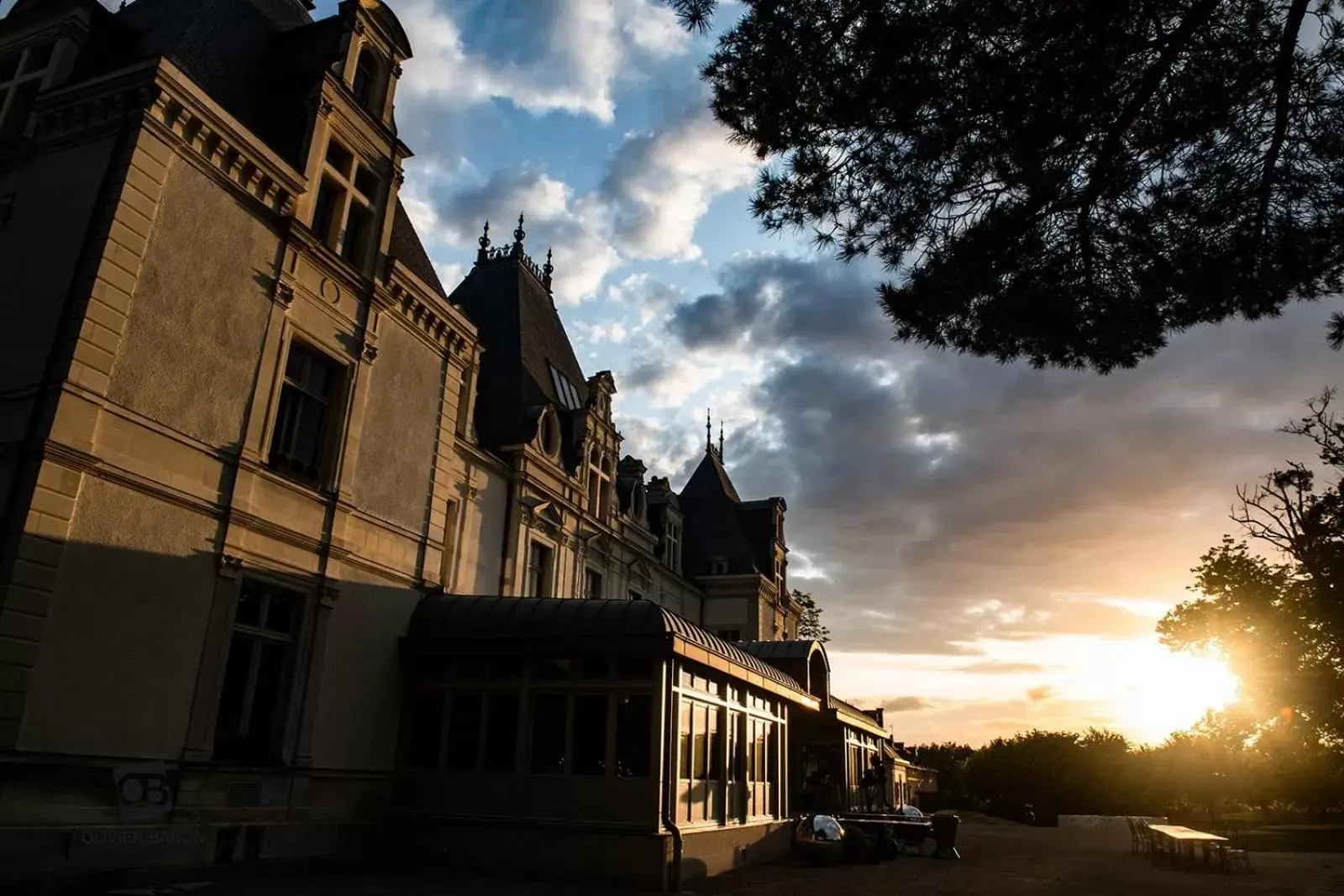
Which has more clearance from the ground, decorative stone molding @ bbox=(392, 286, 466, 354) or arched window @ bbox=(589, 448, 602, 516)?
arched window @ bbox=(589, 448, 602, 516)

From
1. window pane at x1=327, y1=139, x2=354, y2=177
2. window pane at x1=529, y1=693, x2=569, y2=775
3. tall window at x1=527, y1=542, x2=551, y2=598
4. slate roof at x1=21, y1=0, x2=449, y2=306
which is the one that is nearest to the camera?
slate roof at x1=21, y1=0, x2=449, y2=306

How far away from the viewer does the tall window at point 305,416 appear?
41.5 ft

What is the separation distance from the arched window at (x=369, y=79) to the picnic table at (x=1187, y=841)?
21.8 meters

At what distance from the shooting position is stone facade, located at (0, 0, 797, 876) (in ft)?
30.3

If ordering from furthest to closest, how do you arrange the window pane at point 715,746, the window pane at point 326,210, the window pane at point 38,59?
1. the window pane at point 715,746
2. the window pane at point 326,210
3. the window pane at point 38,59

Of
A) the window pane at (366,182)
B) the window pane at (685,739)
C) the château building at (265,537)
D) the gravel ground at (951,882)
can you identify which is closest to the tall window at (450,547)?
the château building at (265,537)

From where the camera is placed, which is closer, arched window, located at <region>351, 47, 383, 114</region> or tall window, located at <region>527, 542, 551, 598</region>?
arched window, located at <region>351, 47, 383, 114</region>

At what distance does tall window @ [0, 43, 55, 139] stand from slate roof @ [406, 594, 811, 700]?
8764mm

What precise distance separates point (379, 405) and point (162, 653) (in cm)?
537

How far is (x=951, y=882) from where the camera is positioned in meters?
14.9

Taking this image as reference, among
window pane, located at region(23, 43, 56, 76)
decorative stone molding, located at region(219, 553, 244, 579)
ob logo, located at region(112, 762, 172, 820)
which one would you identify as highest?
window pane, located at region(23, 43, 56, 76)

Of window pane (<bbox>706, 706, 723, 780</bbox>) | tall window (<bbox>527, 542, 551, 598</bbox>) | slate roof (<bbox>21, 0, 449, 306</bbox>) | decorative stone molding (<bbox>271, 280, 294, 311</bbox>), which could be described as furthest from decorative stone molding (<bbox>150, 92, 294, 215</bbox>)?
tall window (<bbox>527, 542, 551, 598</bbox>)

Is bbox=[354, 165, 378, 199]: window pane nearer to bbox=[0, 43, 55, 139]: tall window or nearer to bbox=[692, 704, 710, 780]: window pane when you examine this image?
bbox=[0, 43, 55, 139]: tall window

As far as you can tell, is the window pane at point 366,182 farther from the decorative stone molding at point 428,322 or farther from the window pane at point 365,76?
the decorative stone molding at point 428,322
